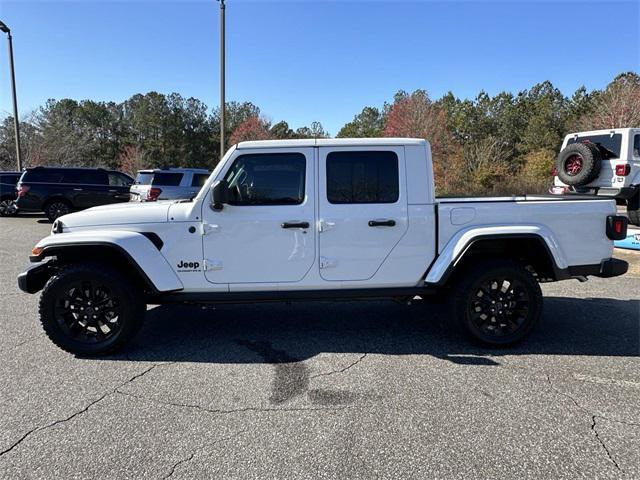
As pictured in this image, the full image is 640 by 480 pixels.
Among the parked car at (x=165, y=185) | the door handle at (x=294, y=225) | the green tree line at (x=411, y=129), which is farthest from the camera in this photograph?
the green tree line at (x=411, y=129)

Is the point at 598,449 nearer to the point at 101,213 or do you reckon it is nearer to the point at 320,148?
the point at 320,148

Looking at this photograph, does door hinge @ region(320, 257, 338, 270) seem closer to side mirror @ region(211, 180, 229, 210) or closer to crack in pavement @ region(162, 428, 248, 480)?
side mirror @ region(211, 180, 229, 210)

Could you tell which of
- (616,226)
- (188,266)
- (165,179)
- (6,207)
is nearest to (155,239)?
(188,266)

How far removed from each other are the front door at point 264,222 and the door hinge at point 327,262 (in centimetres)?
9

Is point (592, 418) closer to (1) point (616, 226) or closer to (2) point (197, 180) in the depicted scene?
(1) point (616, 226)

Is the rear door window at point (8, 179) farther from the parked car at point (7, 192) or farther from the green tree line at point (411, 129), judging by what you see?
the green tree line at point (411, 129)

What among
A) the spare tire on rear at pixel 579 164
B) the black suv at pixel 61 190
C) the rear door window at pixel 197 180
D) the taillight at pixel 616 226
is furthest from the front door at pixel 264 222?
the black suv at pixel 61 190

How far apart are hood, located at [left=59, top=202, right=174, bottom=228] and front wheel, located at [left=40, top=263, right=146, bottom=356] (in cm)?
39

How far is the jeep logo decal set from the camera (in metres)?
4.04

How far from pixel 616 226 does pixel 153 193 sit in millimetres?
11669

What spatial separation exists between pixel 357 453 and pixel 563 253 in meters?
2.77

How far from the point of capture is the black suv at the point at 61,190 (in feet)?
47.2

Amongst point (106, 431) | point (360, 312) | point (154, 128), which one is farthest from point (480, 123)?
point (106, 431)

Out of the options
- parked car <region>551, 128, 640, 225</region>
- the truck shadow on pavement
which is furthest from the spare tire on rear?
A: the truck shadow on pavement
